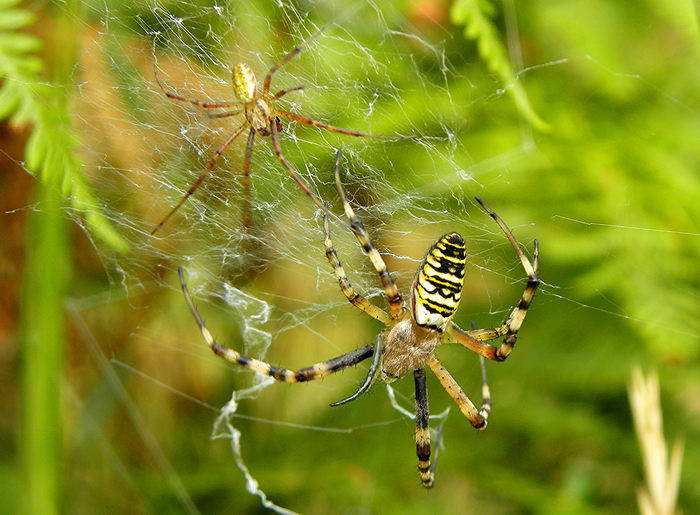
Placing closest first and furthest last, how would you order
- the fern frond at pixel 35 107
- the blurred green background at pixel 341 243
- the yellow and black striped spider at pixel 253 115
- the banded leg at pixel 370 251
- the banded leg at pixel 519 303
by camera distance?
1. the fern frond at pixel 35 107
2. the banded leg at pixel 370 251
3. the banded leg at pixel 519 303
4. the yellow and black striped spider at pixel 253 115
5. the blurred green background at pixel 341 243

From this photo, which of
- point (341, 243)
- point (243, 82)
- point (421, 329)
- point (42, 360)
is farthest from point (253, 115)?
point (42, 360)

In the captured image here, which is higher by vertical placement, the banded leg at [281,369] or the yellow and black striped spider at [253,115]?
the yellow and black striped spider at [253,115]

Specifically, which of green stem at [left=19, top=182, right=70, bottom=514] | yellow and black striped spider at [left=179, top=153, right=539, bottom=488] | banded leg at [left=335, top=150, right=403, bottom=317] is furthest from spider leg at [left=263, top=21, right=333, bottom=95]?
green stem at [left=19, top=182, right=70, bottom=514]

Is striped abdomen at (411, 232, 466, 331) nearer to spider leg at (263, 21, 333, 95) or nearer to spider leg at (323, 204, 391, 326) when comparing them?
spider leg at (323, 204, 391, 326)

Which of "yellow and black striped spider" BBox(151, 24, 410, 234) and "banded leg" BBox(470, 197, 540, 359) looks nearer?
"banded leg" BBox(470, 197, 540, 359)

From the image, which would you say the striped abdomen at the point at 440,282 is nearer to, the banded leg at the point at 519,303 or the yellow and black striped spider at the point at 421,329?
the yellow and black striped spider at the point at 421,329

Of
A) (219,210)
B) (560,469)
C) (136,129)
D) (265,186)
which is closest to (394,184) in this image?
(265,186)

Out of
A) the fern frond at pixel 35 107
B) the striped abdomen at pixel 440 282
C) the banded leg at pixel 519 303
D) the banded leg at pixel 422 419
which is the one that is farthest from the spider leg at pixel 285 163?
the banded leg at pixel 422 419
